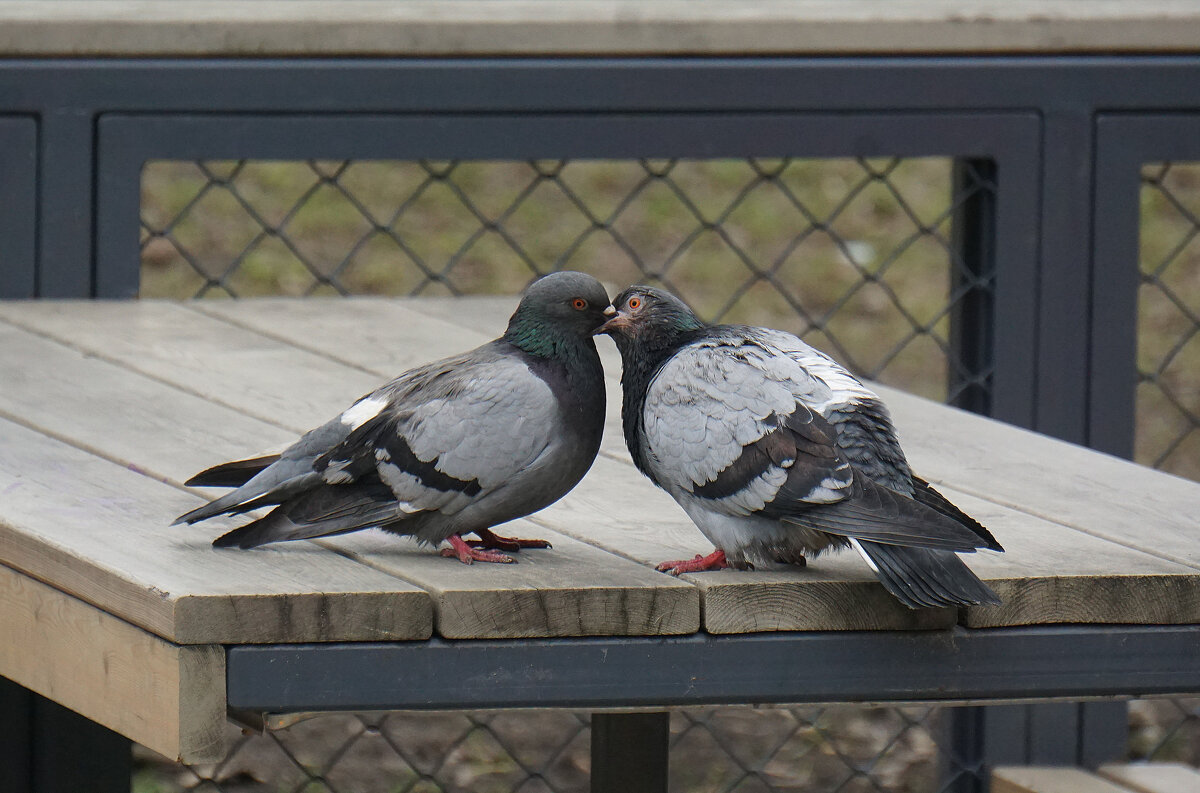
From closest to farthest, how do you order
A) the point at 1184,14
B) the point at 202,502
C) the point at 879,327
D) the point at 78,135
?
1. the point at 202,502
2. the point at 78,135
3. the point at 1184,14
4. the point at 879,327

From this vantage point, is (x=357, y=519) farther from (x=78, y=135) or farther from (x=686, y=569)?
(x=78, y=135)

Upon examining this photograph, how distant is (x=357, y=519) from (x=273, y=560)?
0.28 ft

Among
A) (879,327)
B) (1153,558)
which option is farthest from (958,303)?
(879,327)

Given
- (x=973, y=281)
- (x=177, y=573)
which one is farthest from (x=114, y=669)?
(x=973, y=281)

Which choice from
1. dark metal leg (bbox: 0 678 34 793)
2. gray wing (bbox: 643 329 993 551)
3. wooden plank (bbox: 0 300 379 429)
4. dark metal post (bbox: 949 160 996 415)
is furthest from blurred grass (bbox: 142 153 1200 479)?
gray wing (bbox: 643 329 993 551)

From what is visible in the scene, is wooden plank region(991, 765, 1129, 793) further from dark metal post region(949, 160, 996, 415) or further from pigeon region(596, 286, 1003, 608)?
pigeon region(596, 286, 1003, 608)

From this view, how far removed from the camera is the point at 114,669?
1.40 m

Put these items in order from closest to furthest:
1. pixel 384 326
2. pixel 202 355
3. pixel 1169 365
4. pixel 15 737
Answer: pixel 202 355 → pixel 15 737 → pixel 384 326 → pixel 1169 365

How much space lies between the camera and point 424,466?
149cm

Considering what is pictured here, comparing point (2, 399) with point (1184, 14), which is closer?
point (2, 399)

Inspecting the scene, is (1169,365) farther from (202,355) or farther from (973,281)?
(202,355)

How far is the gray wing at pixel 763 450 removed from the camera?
1.39m

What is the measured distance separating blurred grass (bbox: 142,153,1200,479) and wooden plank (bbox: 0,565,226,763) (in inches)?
143

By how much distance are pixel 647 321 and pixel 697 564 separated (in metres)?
0.26
